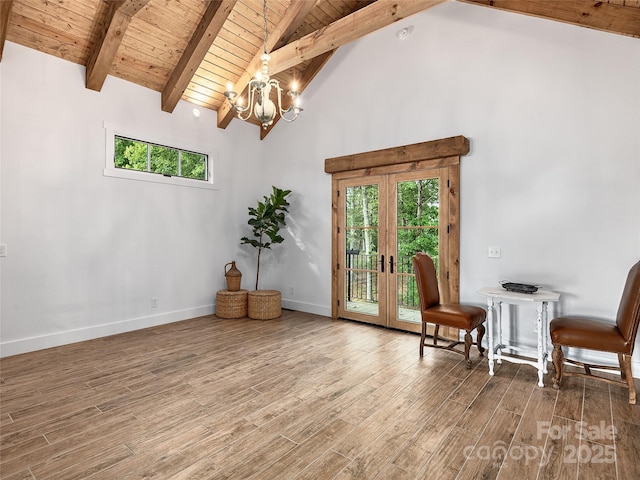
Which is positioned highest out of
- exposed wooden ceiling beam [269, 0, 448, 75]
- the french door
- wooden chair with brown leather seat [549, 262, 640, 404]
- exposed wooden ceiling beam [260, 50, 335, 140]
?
exposed wooden ceiling beam [260, 50, 335, 140]

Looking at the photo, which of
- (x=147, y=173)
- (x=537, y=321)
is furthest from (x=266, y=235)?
(x=537, y=321)

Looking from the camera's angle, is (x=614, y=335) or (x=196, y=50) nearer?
(x=614, y=335)

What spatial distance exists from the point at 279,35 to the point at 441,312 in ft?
13.4

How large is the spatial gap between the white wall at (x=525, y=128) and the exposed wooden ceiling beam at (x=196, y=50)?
6.76 feet

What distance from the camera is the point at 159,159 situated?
4.92 metres

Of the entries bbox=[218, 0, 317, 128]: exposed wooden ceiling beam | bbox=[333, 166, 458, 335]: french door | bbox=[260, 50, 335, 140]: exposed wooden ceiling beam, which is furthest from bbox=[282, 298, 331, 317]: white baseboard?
bbox=[260, 50, 335, 140]: exposed wooden ceiling beam

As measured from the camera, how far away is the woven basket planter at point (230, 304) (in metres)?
5.19

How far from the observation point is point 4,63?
357 centimetres

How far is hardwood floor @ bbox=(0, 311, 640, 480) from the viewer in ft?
6.13

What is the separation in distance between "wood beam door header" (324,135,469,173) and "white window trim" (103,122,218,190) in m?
1.95

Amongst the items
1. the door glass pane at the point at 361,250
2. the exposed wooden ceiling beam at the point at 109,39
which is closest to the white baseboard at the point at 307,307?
the door glass pane at the point at 361,250

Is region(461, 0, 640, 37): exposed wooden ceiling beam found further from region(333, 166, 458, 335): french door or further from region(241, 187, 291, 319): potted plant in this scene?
region(241, 187, 291, 319): potted plant

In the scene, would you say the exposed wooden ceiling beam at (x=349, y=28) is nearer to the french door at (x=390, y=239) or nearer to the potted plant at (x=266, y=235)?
the french door at (x=390, y=239)

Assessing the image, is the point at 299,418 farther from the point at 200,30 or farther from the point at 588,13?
the point at 200,30
